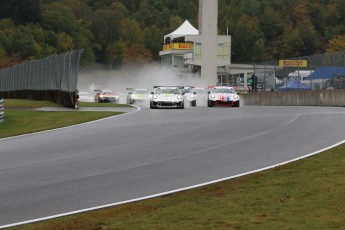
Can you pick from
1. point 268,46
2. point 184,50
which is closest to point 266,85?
point 184,50

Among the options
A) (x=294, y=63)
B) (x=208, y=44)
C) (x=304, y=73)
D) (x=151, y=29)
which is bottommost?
(x=304, y=73)

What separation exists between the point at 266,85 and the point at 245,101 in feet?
6.47

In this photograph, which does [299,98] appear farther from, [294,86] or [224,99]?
[224,99]

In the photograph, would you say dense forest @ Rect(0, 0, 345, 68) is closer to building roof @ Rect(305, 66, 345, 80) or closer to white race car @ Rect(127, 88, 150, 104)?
white race car @ Rect(127, 88, 150, 104)

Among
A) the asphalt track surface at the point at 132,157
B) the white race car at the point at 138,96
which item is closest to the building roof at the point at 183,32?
the white race car at the point at 138,96

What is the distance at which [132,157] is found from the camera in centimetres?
1534

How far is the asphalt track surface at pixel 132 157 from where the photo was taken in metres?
11.1

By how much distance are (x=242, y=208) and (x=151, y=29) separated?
7070 inches

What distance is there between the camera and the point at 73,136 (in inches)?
801

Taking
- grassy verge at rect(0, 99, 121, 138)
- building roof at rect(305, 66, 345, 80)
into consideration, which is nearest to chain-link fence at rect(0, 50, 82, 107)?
grassy verge at rect(0, 99, 121, 138)

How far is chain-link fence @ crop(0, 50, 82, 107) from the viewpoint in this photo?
36031 mm

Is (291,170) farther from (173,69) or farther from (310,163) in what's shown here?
(173,69)

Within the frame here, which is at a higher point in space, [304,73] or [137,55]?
[137,55]

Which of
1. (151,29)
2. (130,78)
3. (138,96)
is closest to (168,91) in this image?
(138,96)
